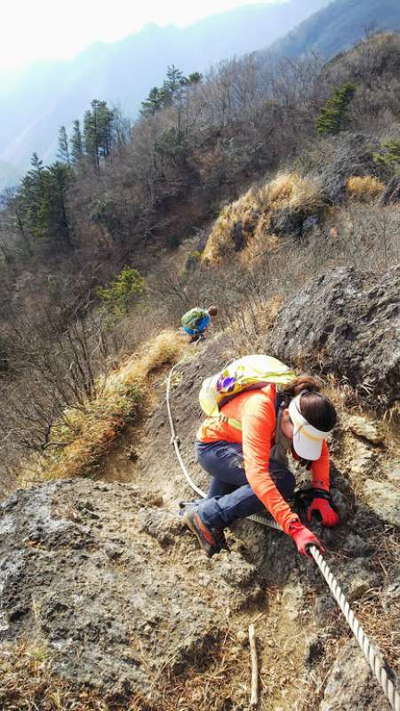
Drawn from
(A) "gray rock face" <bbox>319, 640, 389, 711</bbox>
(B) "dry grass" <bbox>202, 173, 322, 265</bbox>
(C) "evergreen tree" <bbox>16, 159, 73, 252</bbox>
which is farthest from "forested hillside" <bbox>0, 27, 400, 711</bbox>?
(C) "evergreen tree" <bbox>16, 159, 73, 252</bbox>

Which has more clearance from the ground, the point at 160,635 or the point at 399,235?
the point at 160,635

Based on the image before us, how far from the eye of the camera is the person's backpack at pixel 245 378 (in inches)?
104

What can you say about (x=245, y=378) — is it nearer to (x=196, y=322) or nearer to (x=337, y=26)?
(x=196, y=322)

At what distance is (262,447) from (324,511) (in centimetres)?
54

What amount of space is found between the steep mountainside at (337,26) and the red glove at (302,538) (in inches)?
4731

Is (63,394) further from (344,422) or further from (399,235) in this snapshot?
(399,235)

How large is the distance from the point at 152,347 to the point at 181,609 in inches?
172

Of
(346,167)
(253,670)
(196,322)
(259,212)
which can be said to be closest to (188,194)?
(259,212)

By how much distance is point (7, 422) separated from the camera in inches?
209

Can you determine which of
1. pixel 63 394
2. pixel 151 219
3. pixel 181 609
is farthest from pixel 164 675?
pixel 151 219

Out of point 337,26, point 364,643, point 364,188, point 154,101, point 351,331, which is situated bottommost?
point 364,188

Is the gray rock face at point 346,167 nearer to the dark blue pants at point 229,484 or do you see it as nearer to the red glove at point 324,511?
the dark blue pants at point 229,484

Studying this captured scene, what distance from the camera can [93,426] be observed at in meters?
4.78

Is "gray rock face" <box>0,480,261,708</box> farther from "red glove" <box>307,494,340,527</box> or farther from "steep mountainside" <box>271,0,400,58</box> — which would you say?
"steep mountainside" <box>271,0,400,58</box>
